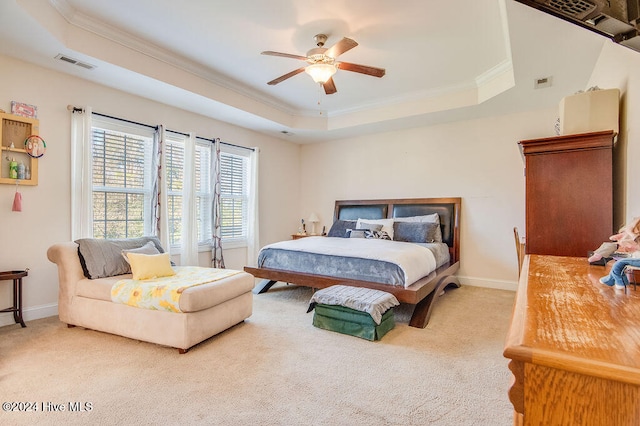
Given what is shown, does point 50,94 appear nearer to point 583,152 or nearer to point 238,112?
point 238,112

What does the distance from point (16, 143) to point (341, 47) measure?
3.26 metres

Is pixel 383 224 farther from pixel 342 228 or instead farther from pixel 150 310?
pixel 150 310

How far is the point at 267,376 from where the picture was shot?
84.8 inches

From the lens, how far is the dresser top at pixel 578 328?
0.54m

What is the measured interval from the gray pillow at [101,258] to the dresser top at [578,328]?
3364 mm

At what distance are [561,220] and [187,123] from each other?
4560 millimetres

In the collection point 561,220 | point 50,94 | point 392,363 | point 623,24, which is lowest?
point 392,363

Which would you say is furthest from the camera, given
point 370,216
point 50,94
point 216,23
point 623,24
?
point 370,216

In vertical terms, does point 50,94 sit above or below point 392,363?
above

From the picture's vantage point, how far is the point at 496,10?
2.63 metres

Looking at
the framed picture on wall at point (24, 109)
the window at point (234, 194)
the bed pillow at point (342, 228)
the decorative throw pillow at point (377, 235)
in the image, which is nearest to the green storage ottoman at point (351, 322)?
the decorative throw pillow at point (377, 235)

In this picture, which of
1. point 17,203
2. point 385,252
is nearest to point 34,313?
point 17,203

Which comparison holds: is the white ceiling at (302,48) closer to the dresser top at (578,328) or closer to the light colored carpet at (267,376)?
the dresser top at (578,328)

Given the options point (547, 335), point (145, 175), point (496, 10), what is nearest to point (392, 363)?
point (547, 335)
